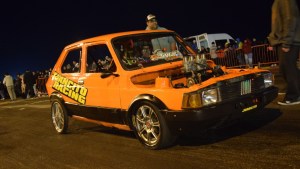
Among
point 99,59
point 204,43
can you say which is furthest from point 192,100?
point 204,43

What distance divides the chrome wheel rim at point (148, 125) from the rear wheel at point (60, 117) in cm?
255

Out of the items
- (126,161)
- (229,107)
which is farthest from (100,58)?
(229,107)

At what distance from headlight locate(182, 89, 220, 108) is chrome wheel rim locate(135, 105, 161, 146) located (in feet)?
1.84

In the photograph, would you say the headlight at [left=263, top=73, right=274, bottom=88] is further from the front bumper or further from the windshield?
the windshield

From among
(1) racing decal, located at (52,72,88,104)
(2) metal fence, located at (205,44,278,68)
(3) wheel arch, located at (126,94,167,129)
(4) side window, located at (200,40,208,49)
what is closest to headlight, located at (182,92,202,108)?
(3) wheel arch, located at (126,94,167,129)

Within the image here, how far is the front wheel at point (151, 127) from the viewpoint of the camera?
489cm

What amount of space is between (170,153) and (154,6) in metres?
57.3

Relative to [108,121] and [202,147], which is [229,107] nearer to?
[202,147]

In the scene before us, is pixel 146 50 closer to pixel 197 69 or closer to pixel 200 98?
pixel 197 69

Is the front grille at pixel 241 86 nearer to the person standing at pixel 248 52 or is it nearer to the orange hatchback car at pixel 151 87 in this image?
the orange hatchback car at pixel 151 87

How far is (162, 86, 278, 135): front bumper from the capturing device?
4566mm

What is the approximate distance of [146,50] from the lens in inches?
247

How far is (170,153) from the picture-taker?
486 centimetres

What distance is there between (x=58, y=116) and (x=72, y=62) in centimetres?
129
